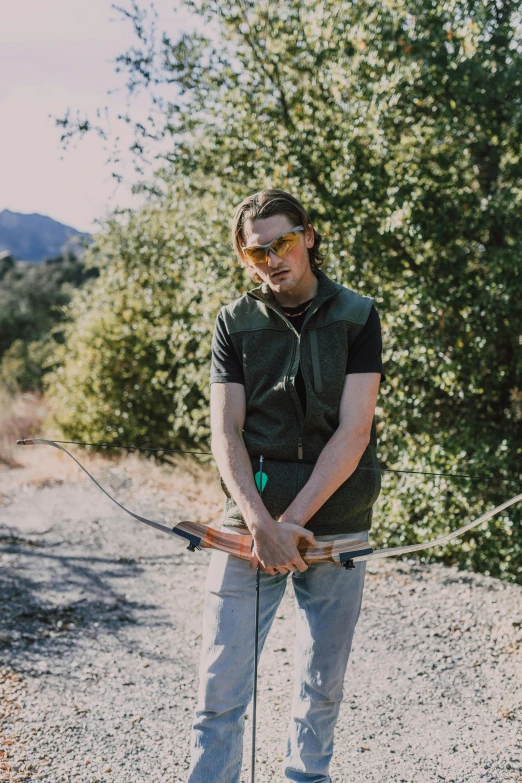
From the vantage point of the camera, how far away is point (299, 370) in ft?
7.25

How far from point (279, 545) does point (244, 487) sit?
0.20 m

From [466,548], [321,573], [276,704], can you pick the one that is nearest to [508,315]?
[466,548]

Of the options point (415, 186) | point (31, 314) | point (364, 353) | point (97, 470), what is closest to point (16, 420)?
point (97, 470)

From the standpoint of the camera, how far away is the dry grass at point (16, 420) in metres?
12.4

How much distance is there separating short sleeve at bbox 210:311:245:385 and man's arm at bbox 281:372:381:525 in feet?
1.11

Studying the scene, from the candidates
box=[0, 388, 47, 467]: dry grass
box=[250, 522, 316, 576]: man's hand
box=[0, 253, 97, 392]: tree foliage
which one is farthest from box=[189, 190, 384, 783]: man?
box=[0, 388, 47, 467]: dry grass

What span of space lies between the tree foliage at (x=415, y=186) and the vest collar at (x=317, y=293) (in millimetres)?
2904

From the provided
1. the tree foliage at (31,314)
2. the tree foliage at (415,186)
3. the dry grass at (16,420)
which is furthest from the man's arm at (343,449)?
the dry grass at (16,420)

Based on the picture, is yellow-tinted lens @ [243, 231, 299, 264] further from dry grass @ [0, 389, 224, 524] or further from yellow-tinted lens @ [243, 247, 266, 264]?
dry grass @ [0, 389, 224, 524]

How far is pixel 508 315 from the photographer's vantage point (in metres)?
5.18

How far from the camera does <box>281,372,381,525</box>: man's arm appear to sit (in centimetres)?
212

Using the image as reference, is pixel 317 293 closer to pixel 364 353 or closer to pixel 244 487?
pixel 364 353

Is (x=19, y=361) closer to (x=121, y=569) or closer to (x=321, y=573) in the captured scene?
(x=121, y=569)

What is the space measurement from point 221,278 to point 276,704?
3.52m
